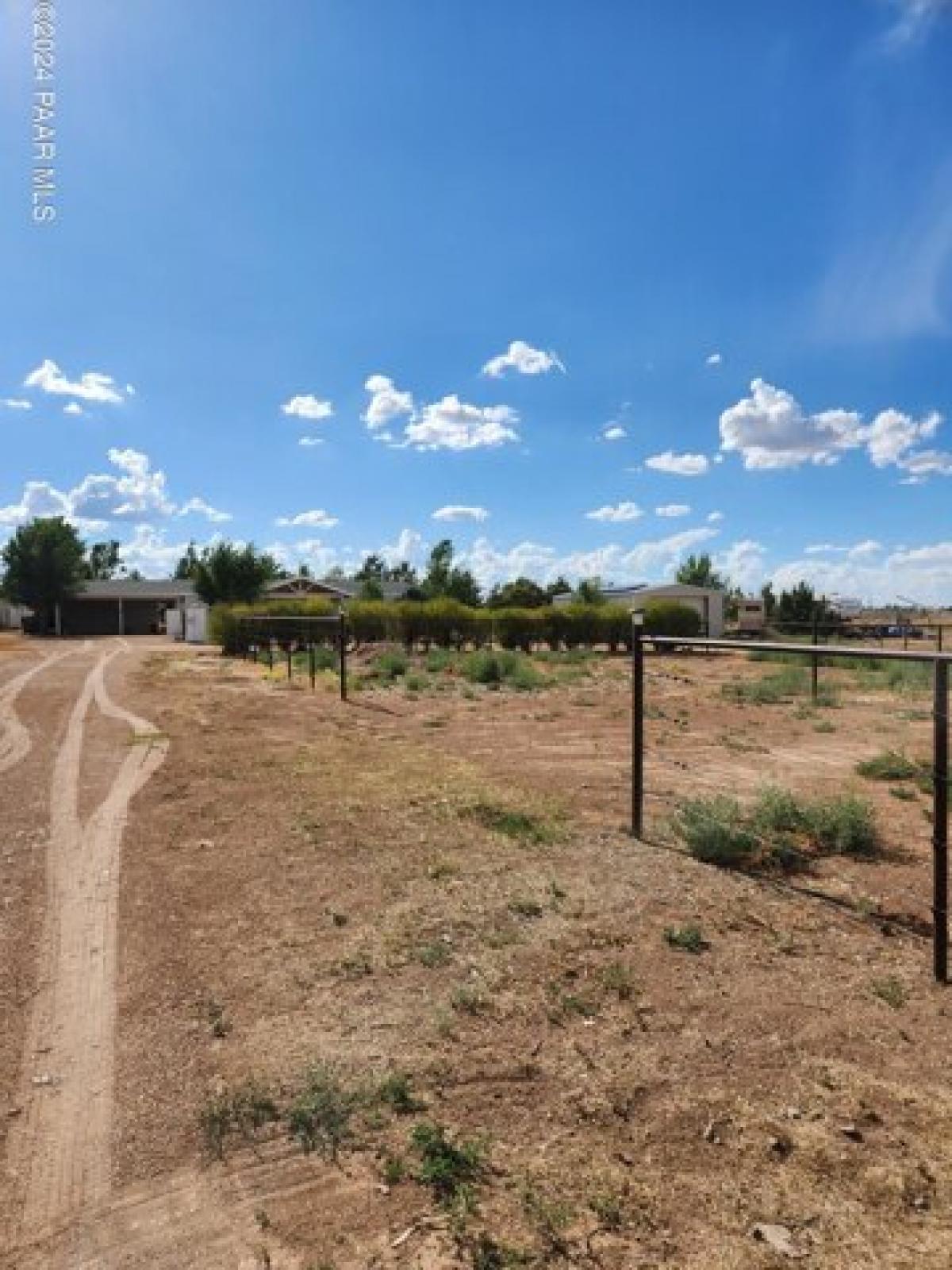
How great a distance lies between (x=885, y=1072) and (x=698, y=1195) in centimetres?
113

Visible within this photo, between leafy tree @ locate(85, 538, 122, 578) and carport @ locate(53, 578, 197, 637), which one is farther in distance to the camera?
leafy tree @ locate(85, 538, 122, 578)

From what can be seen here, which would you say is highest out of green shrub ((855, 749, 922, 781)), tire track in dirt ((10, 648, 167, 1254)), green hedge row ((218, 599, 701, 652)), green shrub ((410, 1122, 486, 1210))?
green hedge row ((218, 599, 701, 652))

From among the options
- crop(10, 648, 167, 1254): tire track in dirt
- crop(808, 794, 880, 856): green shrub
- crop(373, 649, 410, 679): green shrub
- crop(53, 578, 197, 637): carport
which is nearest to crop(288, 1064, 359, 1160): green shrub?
crop(10, 648, 167, 1254): tire track in dirt

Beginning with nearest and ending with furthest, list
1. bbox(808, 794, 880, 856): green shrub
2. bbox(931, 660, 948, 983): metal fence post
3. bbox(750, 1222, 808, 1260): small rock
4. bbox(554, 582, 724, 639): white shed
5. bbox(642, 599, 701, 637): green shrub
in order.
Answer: bbox(750, 1222, 808, 1260): small rock → bbox(931, 660, 948, 983): metal fence post → bbox(808, 794, 880, 856): green shrub → bbox(642, 599, 701, 637): green shrub → bbox(554, 582, 724, 639): white shed

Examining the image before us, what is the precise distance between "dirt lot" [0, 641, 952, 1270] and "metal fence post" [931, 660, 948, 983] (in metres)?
0.17

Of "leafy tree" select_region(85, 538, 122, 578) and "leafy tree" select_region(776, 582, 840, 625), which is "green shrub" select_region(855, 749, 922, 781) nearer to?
"leafy tree" select_region(776, 582, 840, 625)

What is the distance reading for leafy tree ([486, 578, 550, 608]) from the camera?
179ft

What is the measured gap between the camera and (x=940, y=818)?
3.96m

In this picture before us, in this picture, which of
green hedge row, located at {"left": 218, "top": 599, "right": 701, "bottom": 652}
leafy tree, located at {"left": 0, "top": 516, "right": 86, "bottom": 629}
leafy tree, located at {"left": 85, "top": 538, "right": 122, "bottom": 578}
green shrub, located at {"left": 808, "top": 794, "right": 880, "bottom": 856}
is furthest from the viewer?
leafy tree, located at {"left": 85, "top": 538, "right": 122, "bottom": 578}

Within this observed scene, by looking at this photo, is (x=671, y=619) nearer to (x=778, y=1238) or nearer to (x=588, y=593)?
(x=588, y=593)

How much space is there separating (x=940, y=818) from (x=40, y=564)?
211 feet

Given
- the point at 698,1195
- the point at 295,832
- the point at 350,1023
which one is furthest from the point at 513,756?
the point at 698,1195

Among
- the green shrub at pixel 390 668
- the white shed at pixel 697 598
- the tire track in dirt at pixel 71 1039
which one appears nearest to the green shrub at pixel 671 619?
the white shed at pixel 697 598

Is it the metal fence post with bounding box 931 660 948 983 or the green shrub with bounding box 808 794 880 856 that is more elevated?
the metal fence post with bounding box 931 660 948 983
